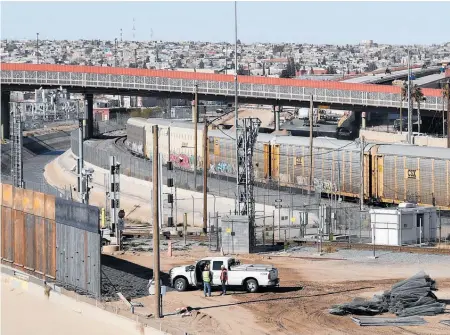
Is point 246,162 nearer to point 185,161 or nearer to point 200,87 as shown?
point 185,161

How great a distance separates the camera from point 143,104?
18112 cm

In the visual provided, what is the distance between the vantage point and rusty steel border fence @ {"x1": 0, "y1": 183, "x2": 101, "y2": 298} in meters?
38.3

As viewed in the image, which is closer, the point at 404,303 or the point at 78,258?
the point at 404,303

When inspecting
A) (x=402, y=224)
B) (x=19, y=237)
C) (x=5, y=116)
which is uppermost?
(x=5, y=116)

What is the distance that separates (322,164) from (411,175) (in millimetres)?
7731

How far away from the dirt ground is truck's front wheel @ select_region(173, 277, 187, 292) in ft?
0.71

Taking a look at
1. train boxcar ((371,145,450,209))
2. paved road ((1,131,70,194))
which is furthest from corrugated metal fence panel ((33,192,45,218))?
paved road ((1,131,70,194))

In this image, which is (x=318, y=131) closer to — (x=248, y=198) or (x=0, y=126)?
(x=0, y=126)

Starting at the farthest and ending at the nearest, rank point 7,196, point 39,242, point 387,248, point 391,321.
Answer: point 387,248
point 7,196
point 39,242
point 391,321

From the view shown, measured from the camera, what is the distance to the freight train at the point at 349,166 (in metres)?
53.2

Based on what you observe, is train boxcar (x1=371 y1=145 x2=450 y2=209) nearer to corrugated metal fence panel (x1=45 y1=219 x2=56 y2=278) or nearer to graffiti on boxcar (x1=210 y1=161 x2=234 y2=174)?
graffiti on boxcar (x1=210 y1=161 x2=234 y2=174)

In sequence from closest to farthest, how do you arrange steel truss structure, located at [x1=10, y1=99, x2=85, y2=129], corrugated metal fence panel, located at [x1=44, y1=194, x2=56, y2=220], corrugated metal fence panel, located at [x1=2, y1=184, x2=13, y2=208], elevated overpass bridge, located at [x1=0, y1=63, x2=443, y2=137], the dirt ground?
the dirt ground
corrugated metal fence panel, located at [x1=44, y1=194, x2=56, y2=220]
corrugated metal fence panel, located at [x1=2, y1=184, x2=13, y2=208]
steel truss structure, located at [x1=10, y1=99, x2=85, y2=129]
elevated overpass bridge, located at [x1=0, y1=63, x2=443, y2=137]

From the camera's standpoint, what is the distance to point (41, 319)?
1489 inches

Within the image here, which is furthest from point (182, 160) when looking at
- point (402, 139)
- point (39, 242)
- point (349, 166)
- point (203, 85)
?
point (39, 242)
